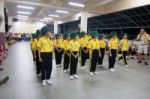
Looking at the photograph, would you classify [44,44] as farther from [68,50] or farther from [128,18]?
[128,18]

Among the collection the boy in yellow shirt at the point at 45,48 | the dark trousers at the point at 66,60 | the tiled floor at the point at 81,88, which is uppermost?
the boy in yellow shirt at the point at 45,48

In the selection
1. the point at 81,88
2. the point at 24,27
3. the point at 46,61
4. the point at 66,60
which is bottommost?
the point at 81,88

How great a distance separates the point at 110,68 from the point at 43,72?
2.88m

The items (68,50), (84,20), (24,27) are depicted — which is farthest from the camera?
(24,27)

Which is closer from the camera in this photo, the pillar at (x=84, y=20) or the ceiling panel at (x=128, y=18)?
the ceiling panel at (x=128, y=18)

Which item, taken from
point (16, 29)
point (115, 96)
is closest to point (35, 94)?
point (115, 96)

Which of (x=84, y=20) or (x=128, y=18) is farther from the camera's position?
(x=84, y=20)

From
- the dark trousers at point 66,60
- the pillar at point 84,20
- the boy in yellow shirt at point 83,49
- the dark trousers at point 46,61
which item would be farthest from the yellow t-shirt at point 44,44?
the pillar at point 84,20

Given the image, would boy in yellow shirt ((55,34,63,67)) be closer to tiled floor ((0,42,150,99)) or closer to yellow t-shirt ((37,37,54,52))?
tiled floor ((0,42,150,99))

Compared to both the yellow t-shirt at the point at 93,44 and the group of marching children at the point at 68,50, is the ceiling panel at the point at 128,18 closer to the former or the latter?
the group of marching children at the point at 68,50

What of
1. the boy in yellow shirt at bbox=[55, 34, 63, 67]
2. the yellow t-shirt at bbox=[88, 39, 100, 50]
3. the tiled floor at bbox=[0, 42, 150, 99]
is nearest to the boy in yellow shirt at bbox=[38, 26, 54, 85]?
the tiled floor at bbox=[0, 42, 150, 99]

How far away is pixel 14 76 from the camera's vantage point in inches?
211

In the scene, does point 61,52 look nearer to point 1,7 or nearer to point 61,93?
point 61,93

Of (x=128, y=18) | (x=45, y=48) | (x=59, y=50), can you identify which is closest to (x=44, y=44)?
(x=45, y=48)
